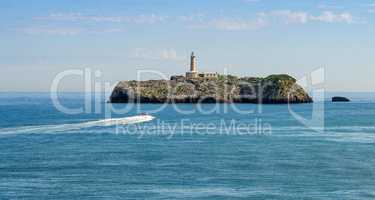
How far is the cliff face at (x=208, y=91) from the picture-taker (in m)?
189

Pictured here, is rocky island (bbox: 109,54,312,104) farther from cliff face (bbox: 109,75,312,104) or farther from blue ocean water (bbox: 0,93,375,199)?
blue ocean water (bbox: 0,93,375,199)

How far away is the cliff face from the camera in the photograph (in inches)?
7431

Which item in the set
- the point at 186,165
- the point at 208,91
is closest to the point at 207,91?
the point at 208,91

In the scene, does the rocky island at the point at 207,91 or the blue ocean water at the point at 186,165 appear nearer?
the blue ocean water at the point at 186,165

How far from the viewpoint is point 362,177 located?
42.9m

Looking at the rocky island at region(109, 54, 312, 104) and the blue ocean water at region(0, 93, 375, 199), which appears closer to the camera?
the blue ocean water at region(0, 93, 375, 199)

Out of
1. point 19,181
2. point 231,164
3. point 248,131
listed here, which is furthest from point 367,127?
point 19,181

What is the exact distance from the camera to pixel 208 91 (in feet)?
615

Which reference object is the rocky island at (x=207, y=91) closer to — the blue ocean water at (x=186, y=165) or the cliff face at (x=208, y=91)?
the cliff face at (x=208, y=91)

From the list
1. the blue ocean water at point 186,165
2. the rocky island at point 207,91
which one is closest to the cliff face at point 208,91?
the rocky island at point 207,91

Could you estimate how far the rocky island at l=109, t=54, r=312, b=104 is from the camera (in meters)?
189

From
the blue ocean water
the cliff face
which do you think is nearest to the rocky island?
the cliff face

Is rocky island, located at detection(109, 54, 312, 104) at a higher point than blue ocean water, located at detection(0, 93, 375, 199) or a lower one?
higher

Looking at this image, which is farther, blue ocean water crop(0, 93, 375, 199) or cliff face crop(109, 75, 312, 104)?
cliff face crop(109, 75, 312, 104)
